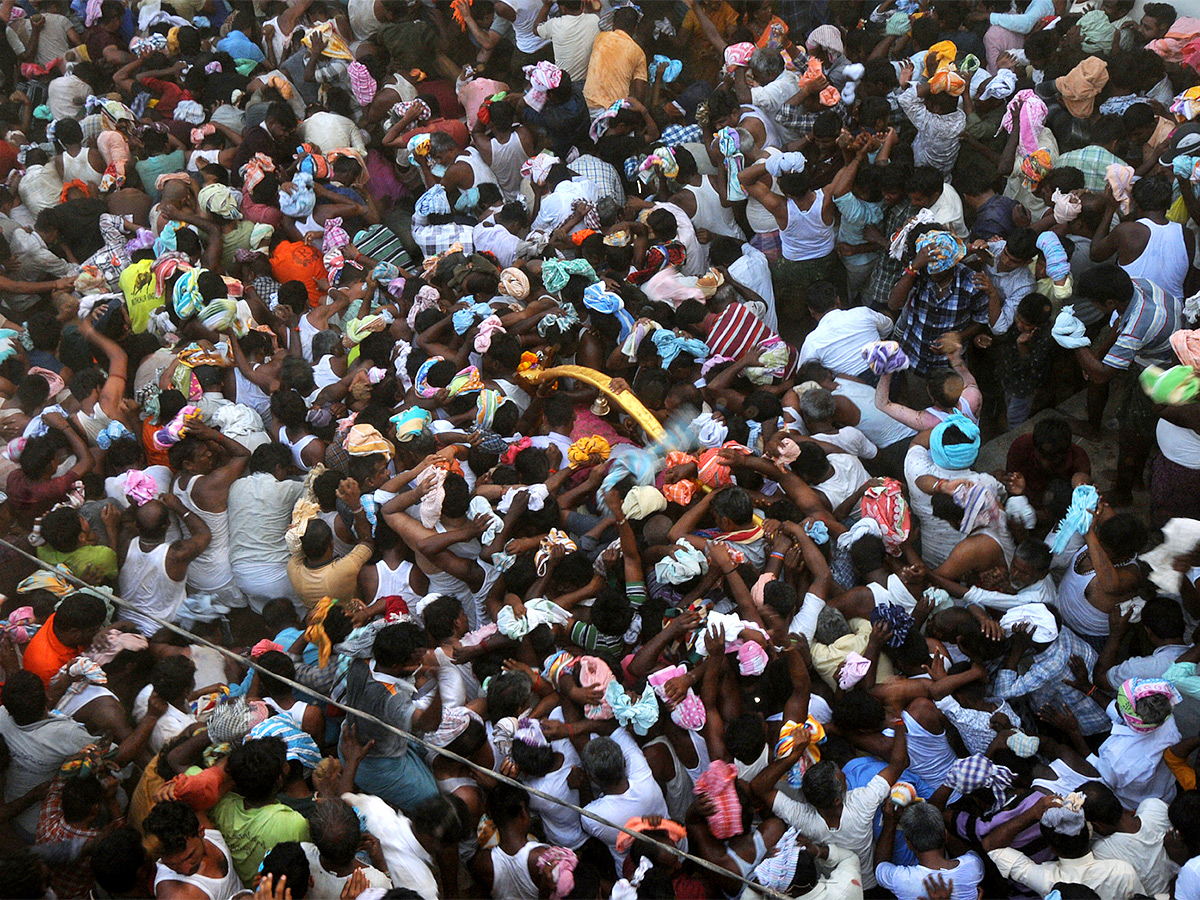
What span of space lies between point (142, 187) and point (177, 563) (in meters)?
3.62

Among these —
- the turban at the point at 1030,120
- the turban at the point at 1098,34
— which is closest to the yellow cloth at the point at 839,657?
the turban at the point at 1030,120

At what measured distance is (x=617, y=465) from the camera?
4.75m

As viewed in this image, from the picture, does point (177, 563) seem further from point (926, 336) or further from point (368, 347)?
point (926, 336)

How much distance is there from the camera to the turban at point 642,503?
4453 mm

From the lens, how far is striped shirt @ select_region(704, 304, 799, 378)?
17.7ft

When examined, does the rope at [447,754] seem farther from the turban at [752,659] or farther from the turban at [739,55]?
the turban at [739,55]

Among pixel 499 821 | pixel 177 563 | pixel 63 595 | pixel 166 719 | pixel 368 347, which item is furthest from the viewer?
pixel 368 347

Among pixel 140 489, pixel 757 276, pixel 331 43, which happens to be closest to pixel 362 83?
pixel 331 43

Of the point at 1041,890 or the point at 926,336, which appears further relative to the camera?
the point at 926,336

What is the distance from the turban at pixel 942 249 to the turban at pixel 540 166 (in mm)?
2498

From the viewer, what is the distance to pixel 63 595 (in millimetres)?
4414

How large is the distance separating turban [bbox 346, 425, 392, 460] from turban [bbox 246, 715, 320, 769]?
149cm

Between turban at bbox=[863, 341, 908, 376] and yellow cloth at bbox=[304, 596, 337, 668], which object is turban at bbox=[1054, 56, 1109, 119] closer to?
turban at bbox=[863, 341, 908, 376]

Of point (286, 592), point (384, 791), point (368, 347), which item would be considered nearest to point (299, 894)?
point (384, 791)
